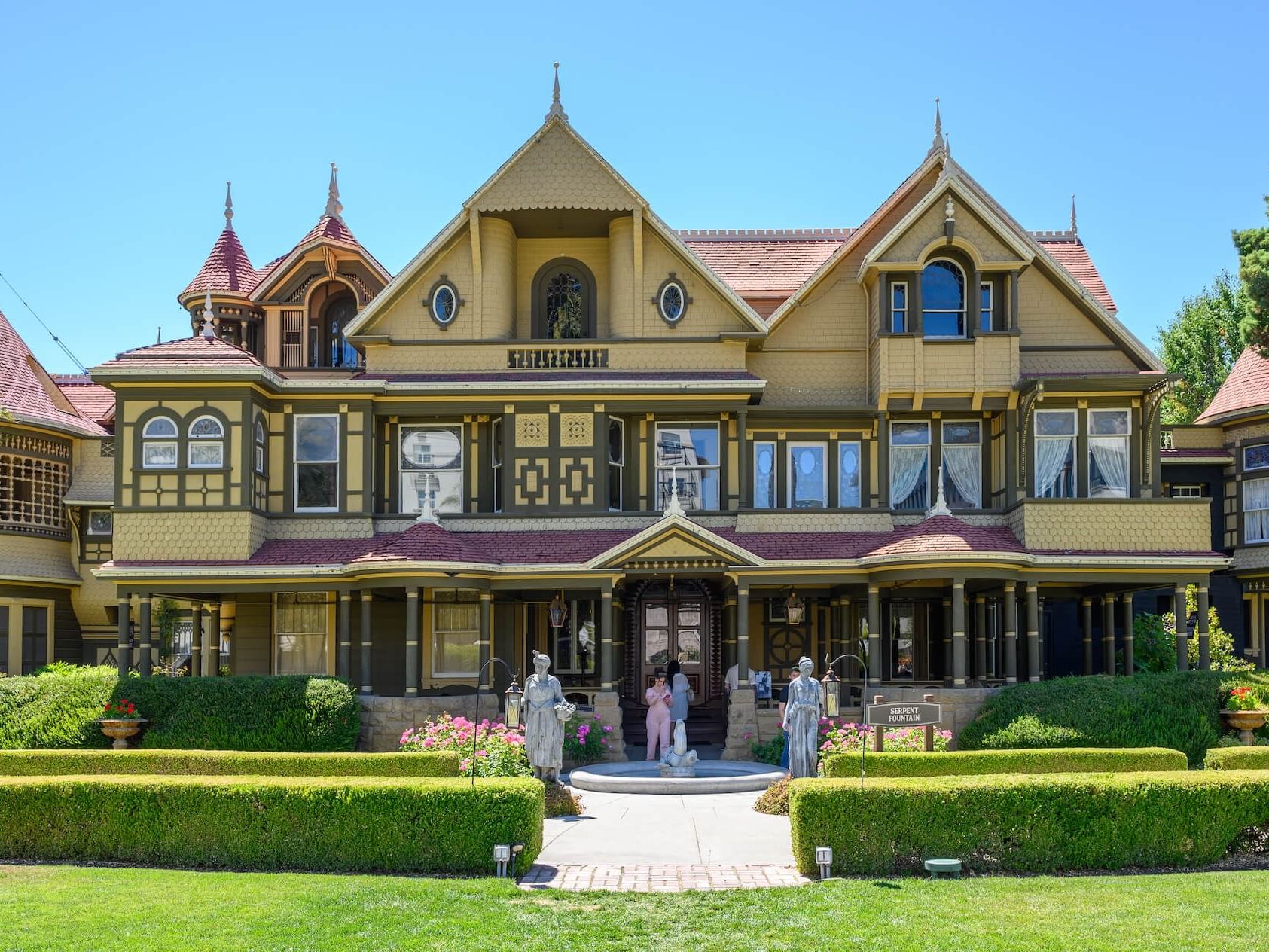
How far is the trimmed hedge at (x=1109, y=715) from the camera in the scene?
2481 cm

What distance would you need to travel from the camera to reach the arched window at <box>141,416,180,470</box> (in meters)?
29.3

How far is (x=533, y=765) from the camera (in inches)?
819

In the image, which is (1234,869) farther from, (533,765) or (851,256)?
(851,256)

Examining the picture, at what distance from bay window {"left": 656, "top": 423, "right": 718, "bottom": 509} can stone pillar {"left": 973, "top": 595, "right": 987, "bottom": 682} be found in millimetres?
6625

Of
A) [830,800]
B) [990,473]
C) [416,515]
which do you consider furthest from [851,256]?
[830,800]

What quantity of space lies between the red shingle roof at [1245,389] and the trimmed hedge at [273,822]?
2676 centimetres

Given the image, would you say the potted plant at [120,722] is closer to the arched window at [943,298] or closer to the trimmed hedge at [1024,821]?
the trimmed hedge at [1024,821]

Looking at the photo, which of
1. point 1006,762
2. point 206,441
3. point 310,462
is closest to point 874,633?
point 1006,762

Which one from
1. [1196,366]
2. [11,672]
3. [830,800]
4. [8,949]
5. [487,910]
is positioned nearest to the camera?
[8,949]

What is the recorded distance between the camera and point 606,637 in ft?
94.1

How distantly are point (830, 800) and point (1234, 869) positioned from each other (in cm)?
490

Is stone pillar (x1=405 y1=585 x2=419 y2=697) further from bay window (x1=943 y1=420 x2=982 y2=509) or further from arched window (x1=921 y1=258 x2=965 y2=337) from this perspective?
arched window (x1=921 y1=258 x2=965 y2=337)

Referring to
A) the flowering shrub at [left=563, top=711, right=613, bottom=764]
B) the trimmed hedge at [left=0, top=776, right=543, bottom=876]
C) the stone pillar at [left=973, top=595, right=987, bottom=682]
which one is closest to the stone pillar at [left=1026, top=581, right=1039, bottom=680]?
the stone pillar at [left=973, top=595, right=987, bottom=682]

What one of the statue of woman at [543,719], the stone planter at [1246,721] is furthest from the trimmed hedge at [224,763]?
the stone planter at [1246,721]
